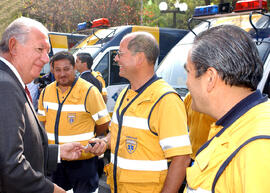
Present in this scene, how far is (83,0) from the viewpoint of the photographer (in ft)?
62.7

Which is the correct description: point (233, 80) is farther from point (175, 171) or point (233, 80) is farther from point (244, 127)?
point (175, 171)

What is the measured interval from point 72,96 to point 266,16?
9.85 feet

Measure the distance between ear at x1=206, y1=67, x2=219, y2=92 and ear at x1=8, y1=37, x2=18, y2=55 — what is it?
4.07ft

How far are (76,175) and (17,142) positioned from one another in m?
Answer: 1.74

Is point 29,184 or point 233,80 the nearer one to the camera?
point 233,80

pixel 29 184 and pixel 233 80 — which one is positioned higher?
pixel 233 80

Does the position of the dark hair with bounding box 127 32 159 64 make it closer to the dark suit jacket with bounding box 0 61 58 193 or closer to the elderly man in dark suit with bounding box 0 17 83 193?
the elderly man in dark suit with bounding box 0 17 83 193

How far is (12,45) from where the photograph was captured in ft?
5.96

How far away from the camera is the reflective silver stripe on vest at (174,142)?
6.49ft

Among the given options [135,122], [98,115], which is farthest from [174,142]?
[98,115]

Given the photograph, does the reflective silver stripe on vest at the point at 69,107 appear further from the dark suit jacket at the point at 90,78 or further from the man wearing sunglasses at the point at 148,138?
the dark suit jacket at the point at 90,78

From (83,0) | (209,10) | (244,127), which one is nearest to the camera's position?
(244,127)

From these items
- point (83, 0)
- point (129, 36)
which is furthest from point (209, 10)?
point (83, 0)

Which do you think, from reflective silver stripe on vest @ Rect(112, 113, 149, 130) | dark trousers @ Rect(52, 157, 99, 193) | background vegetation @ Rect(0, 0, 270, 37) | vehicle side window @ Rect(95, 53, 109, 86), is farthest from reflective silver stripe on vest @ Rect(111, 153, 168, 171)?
background vegetation @ Rect(0, 0, 270, 37)
